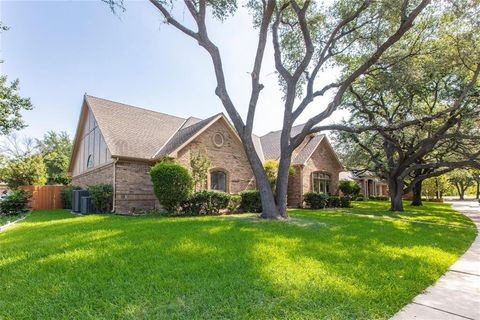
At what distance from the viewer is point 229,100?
10.9 m

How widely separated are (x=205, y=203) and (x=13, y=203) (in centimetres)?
1169

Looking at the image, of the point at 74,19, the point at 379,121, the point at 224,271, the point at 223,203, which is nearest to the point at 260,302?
the point at 224,271

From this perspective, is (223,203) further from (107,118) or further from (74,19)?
(74,19)

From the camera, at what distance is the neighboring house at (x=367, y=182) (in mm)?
36444

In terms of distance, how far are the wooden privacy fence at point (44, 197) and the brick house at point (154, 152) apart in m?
1.87

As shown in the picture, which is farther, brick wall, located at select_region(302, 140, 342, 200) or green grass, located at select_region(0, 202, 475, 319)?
brick wall, located at select_region(302, 140, 342, 200)

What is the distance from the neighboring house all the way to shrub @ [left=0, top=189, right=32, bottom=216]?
3253 centimetres

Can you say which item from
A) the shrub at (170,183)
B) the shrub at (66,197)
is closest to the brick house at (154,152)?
the shrub at (66,197)

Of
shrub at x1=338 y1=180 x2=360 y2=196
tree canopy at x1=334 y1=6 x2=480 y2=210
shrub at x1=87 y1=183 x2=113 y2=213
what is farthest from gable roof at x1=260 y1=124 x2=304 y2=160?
shrub at x1=87 y1=183 x2=113 y2=213

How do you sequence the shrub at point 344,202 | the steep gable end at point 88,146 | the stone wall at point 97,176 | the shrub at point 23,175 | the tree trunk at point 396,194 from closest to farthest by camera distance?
1. the stone wall at point 97,176
2. the steep gable end at point 88,146
3. the tree trunk at point 396,194
4. the shrub at point 344,202
5. the shrub at point 23,175

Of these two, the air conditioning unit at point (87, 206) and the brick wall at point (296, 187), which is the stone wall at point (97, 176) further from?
the brick wall at point (296, 187)

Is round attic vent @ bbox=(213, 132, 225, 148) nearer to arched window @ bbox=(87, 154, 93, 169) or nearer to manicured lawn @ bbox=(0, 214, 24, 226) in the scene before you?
arched window @ bbox=(87, 154, 93, 169)

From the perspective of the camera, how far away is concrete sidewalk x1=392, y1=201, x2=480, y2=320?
10.6 feet

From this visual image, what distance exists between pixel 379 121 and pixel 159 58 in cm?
1496
